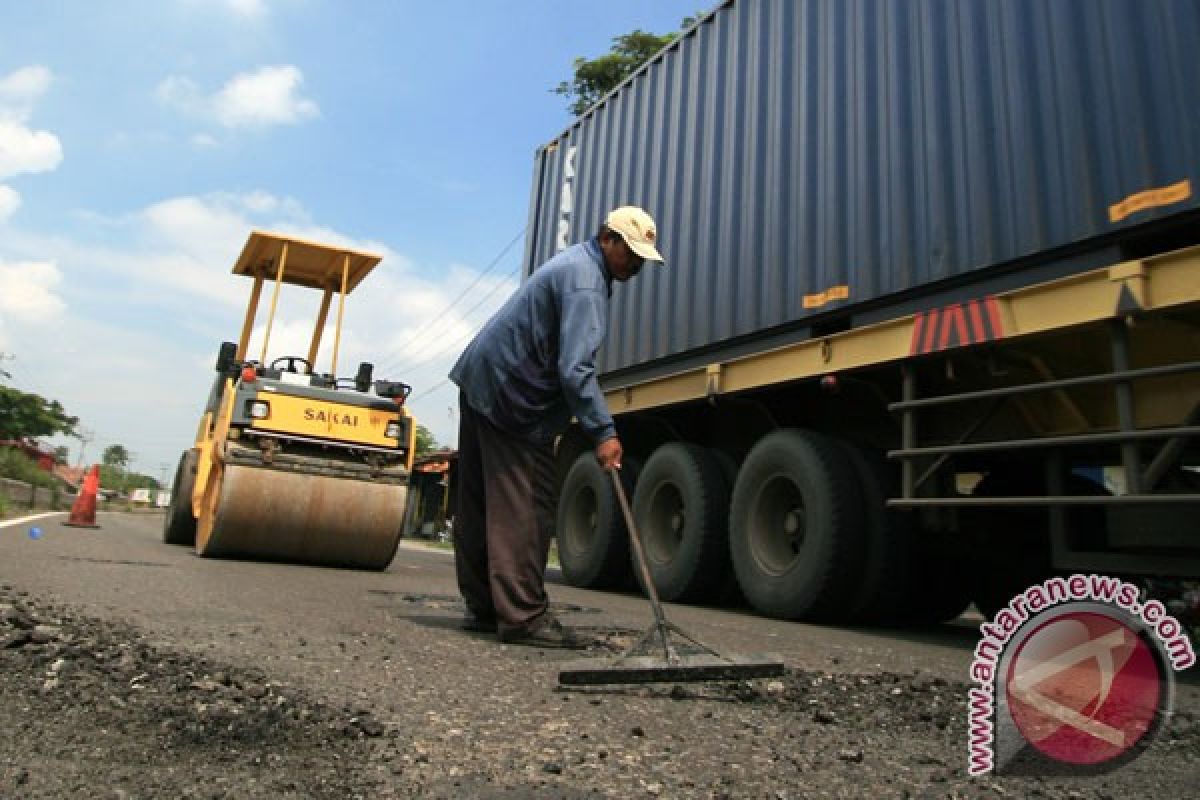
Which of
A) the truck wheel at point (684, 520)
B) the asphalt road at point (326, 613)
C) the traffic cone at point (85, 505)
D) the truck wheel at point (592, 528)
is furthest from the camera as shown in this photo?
the traffic cone at point (85, 505)

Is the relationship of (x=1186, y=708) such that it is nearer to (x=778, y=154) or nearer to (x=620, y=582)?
(x=778, y=154)

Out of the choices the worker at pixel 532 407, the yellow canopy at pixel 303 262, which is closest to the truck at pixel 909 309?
the worker at pixel 532 407

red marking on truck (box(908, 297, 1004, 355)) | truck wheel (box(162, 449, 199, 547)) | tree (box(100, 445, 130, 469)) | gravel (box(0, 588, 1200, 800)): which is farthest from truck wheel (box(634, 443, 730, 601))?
tree (box(100, 445, 130, 469))

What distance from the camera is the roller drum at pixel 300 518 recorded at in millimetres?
6074

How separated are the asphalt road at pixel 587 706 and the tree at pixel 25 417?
27956 mm

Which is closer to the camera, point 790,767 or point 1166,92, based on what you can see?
point 790,767

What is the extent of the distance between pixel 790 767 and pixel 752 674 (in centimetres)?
83

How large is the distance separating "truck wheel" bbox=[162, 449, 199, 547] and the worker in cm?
573

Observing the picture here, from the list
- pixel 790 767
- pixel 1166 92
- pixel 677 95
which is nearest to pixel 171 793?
pixel 790 767

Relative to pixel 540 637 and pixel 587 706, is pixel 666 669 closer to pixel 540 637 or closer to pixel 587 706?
pixel 587 706

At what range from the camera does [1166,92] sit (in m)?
3.31

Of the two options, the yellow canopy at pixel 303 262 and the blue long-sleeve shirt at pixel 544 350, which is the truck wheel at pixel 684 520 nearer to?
the blue long-sleeve shirt at pixel 544 350

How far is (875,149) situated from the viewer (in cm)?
462
